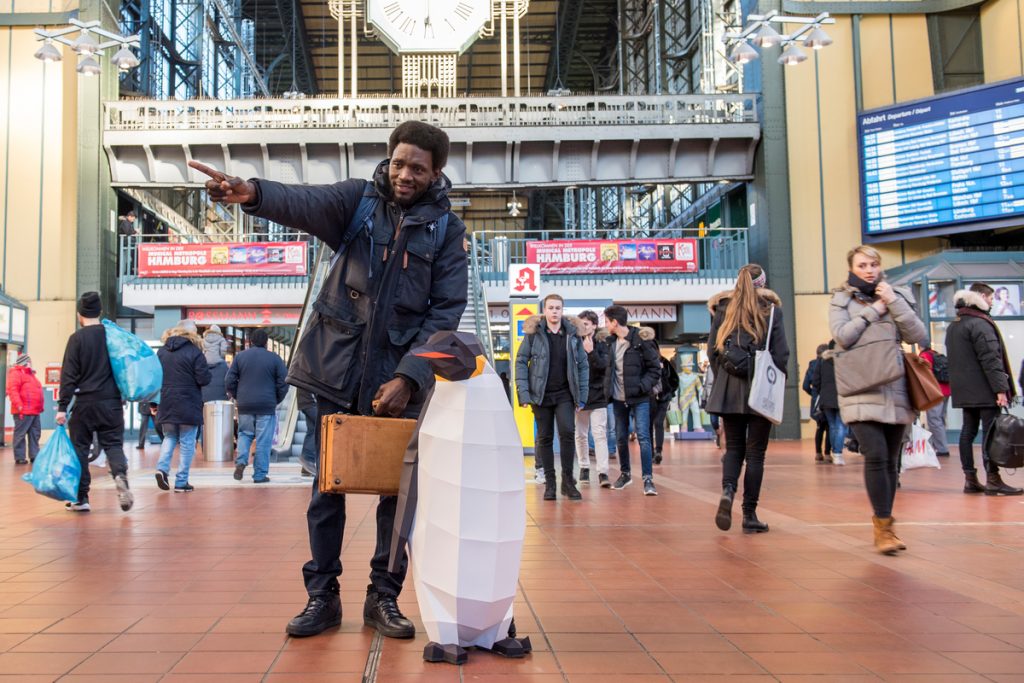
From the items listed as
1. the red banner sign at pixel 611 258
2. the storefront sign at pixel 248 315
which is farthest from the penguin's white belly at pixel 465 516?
the storefront sign at pixel 248 315

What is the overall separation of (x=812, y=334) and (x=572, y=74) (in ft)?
84.8

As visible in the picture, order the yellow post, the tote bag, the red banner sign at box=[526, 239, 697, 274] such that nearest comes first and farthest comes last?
the tote bag
the yellow post
the red banner sign at box=[526, 239, 697, 274]

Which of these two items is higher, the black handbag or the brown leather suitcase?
the brown leather suitcase

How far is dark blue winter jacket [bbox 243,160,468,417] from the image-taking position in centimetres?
367

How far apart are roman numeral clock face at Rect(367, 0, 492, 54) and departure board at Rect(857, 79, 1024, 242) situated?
1070 centimetres

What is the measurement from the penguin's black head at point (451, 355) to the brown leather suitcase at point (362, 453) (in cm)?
28

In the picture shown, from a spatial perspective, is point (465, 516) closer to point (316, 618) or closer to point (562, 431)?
point (316, 618)

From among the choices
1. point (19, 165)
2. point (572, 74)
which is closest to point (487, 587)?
point (19, 165)

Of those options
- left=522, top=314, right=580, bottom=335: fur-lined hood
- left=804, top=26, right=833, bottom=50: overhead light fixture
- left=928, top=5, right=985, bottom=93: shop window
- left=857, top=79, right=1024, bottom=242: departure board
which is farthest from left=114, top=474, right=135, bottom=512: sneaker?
left=928, top=5, right=985, bottom=93: shop window

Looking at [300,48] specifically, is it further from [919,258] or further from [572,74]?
[919,258]

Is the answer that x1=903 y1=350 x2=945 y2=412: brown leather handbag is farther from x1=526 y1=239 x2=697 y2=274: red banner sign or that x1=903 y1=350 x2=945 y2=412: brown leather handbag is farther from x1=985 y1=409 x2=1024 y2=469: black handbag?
x1=526 y1=239 x2=697 y2=274: red banner sign

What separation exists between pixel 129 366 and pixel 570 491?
406 cm

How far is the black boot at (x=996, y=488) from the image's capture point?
8.71 metres

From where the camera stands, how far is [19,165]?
71.9 ft
